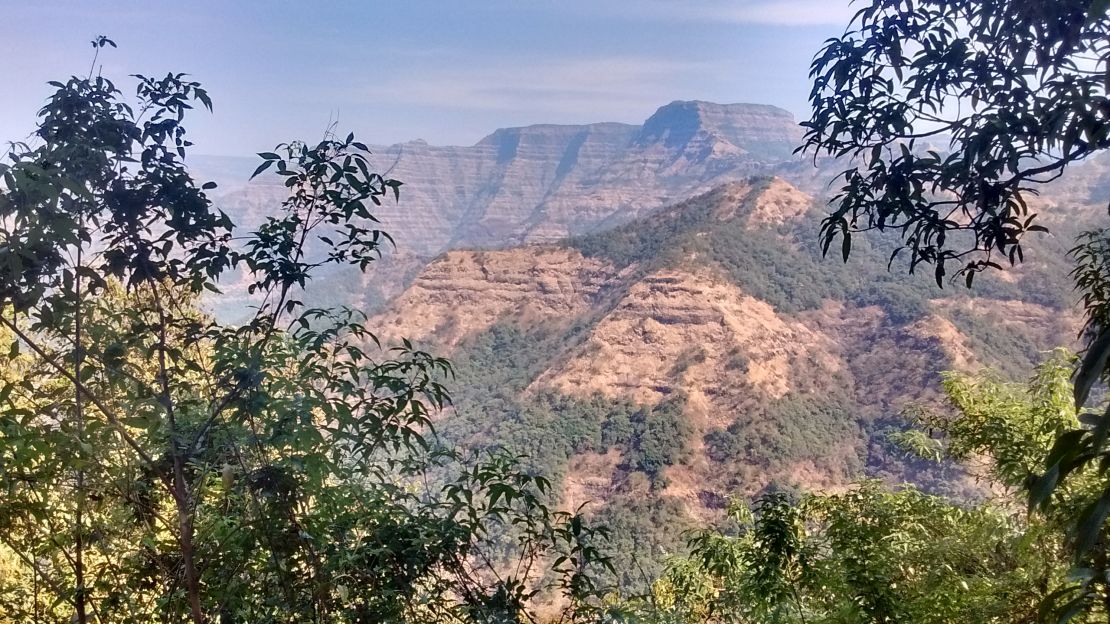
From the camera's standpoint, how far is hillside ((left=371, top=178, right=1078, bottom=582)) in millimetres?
Answer: 43875

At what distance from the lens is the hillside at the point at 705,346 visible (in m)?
43.9

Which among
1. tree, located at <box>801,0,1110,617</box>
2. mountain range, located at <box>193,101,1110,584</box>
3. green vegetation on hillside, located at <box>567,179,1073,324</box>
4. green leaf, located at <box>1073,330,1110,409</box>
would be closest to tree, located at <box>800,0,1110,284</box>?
tree, located at <box>801,0,1110,617</box>

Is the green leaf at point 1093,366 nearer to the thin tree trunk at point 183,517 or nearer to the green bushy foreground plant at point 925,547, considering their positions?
the thin tree trunk at point 183,517

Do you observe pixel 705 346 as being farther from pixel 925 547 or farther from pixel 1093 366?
pixel 1093 366

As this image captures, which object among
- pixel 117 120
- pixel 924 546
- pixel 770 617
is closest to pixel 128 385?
pixel 117 120

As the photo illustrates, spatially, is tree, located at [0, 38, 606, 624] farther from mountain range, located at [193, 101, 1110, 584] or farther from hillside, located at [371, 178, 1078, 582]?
hillside, located at [371, 178, 1078, 582]

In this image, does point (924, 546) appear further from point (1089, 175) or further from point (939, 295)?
point (1089, 175)

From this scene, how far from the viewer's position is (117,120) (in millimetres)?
2027

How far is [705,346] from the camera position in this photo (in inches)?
2227

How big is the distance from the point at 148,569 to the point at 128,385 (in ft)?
2.03

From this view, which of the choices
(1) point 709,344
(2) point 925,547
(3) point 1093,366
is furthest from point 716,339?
(3) point 1093,366

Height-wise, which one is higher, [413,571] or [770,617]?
[413,571]

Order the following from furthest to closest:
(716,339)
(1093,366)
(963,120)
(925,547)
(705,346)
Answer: (716,339) → (705,346) → (925,547) → (963,120) → (1093,366)

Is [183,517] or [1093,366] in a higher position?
[1093,366]
